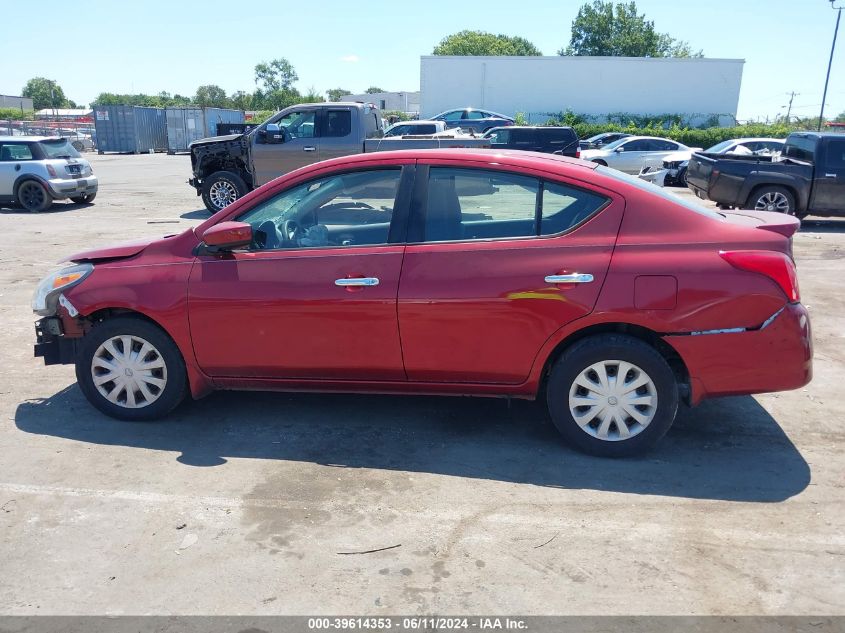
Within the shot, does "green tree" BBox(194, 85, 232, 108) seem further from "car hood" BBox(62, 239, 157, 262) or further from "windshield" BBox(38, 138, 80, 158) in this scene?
"car hood" BBox(62, 239, 157, 262)

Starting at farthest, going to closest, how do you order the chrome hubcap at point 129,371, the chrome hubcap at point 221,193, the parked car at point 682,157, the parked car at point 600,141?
the parked car at point 600,141, the parked car at point 682,157, the chrome hubcap at point 221,193, the chrome hubcap at point 129,371

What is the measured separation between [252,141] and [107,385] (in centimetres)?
1025

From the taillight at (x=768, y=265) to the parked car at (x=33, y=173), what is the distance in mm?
15711

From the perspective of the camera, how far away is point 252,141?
1427cm

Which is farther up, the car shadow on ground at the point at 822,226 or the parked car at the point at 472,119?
the parked car at the point at 472,119

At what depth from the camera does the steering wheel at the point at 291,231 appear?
15.3 feet

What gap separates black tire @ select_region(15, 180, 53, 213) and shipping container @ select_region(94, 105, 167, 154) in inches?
1051

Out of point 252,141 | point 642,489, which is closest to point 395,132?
point 252,141

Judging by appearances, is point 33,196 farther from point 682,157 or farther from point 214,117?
point 214,117

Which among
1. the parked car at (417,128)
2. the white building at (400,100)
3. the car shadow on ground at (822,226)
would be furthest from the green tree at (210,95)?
the car shadow on ground at (822,226)

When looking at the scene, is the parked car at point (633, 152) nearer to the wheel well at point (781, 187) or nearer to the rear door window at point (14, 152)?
the wheel well at point (781, 187)

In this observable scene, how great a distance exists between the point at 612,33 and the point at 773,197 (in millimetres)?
74775

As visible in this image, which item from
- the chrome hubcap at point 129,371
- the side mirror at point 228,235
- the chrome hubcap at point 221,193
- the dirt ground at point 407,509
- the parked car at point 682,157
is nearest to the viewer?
the dirt ground at point 407,509

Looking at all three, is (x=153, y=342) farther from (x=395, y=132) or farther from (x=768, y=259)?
(x=395, y=132)
